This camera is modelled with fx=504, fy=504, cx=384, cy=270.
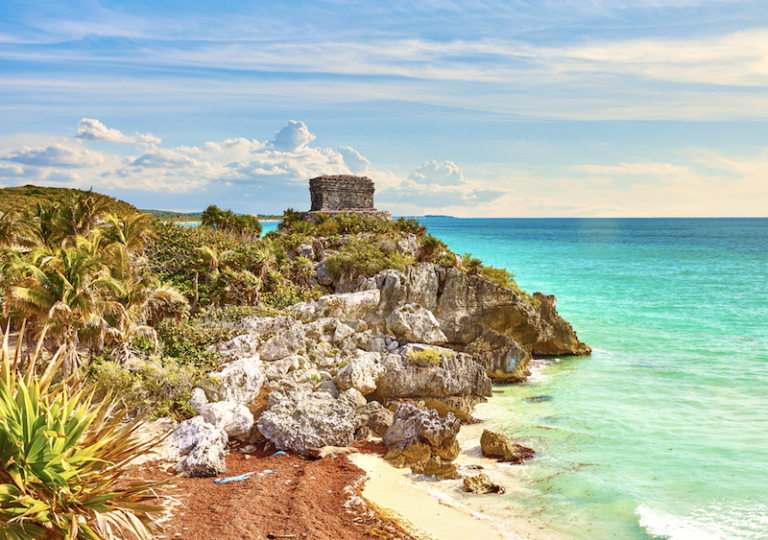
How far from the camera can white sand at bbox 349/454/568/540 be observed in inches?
335

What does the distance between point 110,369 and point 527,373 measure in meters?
13.8

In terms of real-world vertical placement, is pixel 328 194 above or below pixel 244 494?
above

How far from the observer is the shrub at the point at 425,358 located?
15121 millimetres

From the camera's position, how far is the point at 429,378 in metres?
14.9

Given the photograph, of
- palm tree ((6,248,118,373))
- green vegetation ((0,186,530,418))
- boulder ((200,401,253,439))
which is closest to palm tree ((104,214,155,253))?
green vegetation ((0,186,530,418))

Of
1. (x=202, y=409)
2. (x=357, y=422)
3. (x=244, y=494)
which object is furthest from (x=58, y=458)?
(x=357, y=422)

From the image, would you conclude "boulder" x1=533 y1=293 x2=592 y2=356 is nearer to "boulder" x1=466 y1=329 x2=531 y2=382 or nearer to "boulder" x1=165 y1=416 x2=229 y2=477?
"boulder" x1=466 y1=329 x2=531 y2=382

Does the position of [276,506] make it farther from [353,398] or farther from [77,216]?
[77,216]

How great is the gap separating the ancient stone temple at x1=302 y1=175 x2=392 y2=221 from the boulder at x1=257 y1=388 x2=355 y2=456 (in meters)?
17.3

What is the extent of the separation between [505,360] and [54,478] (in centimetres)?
1543

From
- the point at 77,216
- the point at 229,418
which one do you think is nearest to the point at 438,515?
the point at 229,418

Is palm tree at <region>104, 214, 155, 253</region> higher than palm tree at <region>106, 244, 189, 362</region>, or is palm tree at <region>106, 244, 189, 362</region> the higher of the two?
palm tree at <region>104, 214, 155, 253</region>

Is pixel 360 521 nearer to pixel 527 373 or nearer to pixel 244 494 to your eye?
pixel 244 494

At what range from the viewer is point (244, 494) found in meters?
9.08
